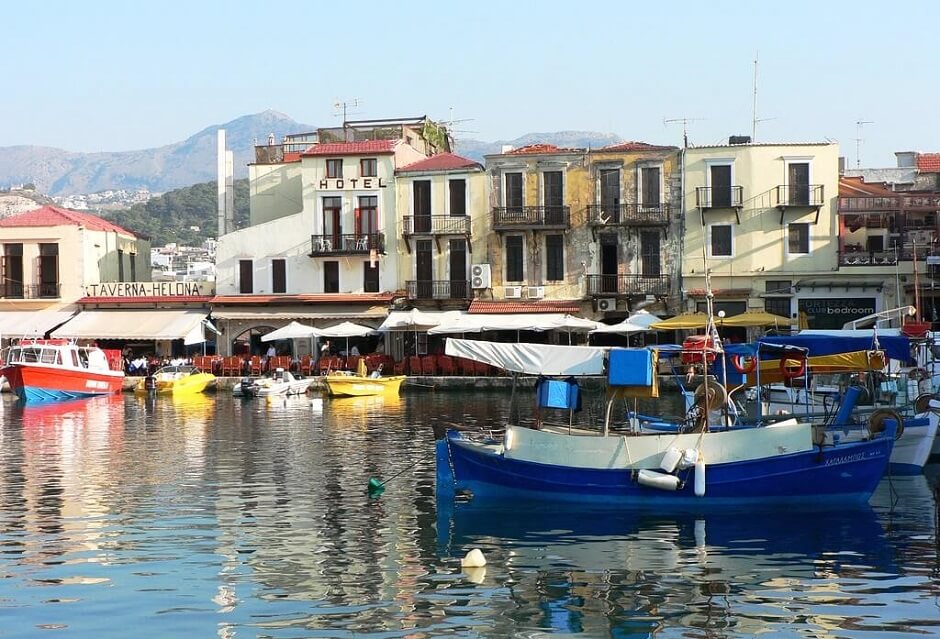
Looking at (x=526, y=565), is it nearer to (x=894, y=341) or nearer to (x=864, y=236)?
(x=894, y=341)

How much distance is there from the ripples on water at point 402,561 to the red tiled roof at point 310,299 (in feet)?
97.7

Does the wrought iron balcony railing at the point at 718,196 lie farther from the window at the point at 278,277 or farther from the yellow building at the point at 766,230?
the window at the point at 278,277

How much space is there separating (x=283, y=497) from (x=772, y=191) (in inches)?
1500

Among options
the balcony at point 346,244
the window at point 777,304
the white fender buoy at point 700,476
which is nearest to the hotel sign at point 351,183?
the balcony at point 346,244

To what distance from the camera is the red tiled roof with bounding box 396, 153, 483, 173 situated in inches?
2371

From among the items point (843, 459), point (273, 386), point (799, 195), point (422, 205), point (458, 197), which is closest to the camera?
point (843, 459)

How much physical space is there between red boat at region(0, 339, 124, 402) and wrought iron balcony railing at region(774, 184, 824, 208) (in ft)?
104

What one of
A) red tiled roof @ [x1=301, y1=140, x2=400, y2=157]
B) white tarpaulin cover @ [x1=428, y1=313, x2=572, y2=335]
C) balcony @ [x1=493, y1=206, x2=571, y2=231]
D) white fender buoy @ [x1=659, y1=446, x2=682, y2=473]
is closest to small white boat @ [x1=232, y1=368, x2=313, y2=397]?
white tarpaulin cover @ [x1=428, y1=313, x2=572, y2=335]

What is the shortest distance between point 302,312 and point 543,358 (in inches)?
1472

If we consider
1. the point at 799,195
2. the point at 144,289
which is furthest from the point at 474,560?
the point at 144,289

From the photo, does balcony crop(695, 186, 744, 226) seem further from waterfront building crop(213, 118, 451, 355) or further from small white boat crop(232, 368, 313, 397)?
small white boat crop(232, 368, 313, 397)

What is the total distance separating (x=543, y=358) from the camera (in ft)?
80.7

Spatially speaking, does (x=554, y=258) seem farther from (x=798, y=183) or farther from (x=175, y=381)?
(x=175, y=381)

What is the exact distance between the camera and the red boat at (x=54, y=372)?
52406 millimetres
